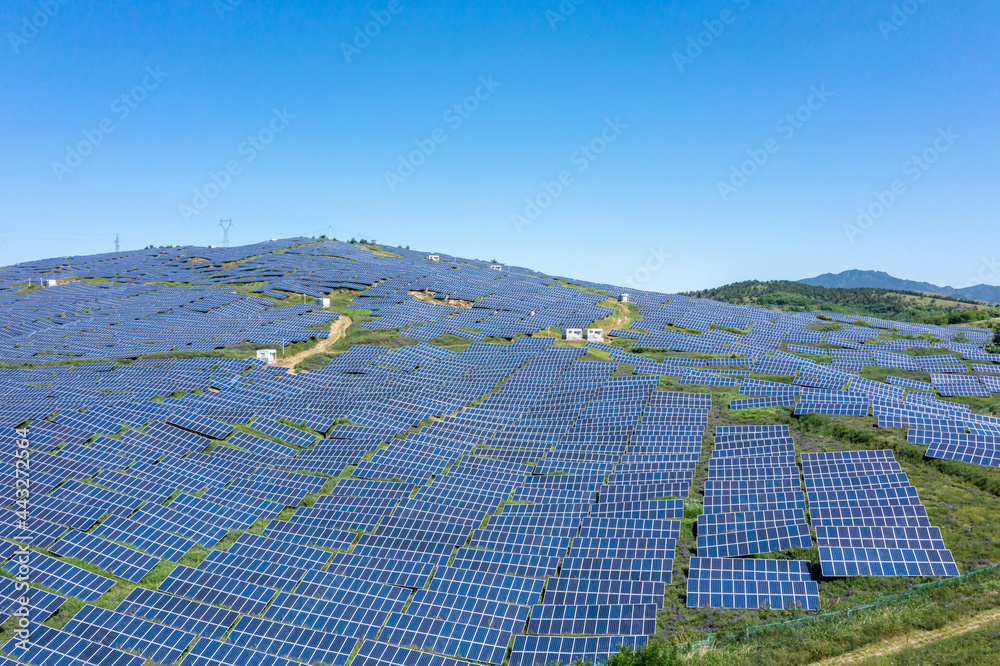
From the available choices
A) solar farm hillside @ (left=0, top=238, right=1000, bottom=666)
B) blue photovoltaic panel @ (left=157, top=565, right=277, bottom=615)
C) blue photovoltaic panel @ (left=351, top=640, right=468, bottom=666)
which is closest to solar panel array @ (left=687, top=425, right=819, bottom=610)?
solar farm hillside @ (left=0, top=238, right=1000, bottom=666)

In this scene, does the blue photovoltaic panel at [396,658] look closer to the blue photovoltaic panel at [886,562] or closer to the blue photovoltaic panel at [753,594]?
the blue photovoltaic panel at [753,594]

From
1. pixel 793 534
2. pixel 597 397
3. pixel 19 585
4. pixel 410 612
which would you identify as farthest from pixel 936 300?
pixel 19 585

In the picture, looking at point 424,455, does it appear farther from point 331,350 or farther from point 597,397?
point 331,350

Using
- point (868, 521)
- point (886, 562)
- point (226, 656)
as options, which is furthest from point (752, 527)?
point (226, 656)

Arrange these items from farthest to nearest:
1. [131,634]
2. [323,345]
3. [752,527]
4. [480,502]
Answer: [323,345] < [480,502] < [752,527] < [131,634]

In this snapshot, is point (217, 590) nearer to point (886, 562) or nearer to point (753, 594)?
point (753, 594)

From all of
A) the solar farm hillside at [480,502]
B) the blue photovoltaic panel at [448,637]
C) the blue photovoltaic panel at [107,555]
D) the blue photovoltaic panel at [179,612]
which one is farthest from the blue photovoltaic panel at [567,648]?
the blue photovoltaic panel at [107,555]
